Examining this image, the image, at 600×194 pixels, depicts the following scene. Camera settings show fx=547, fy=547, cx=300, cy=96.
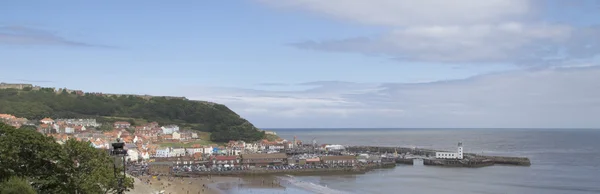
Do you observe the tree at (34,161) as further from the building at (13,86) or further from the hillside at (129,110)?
the building at (13,86)

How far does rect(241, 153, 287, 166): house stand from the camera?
2419 inches

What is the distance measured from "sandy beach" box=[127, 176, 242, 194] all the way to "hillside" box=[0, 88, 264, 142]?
41493 mm

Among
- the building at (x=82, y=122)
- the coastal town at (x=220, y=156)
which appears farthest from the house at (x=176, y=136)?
the building at (x=82, y=122)

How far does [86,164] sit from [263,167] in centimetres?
4052

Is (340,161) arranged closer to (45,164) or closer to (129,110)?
(45,164)

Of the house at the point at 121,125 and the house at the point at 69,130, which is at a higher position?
the house at the point at 121,125

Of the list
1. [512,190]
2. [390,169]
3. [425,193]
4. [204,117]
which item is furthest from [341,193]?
[204,117]

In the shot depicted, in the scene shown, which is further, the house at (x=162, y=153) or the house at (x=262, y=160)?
the house at (x=162, y=153)

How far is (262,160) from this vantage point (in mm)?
61938

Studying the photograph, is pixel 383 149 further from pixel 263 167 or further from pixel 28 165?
pixel 28 165

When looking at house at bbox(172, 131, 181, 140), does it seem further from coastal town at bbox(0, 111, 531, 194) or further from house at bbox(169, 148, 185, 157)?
house at bbox(169, 148, 185, 157)

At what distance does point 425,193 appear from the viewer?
40906mm

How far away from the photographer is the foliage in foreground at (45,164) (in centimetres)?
1806

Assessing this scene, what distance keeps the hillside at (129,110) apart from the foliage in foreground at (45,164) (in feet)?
239
